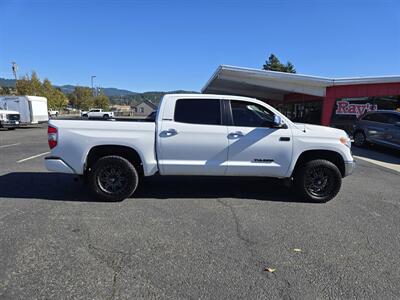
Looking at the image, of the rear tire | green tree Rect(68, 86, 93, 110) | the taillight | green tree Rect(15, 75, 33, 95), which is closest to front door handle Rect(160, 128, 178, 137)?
the taillight

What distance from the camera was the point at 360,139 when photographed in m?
15.3

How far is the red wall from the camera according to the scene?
59.7 ft

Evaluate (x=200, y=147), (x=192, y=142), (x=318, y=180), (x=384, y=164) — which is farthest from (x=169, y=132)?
(x=384, y=164)

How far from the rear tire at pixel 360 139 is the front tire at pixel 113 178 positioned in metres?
12.8

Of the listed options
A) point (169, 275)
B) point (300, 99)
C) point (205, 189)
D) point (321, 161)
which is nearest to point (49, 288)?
point (169, 275)

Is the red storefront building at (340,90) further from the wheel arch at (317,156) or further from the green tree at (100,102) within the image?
the green tree at (100,102)

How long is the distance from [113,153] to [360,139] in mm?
13111

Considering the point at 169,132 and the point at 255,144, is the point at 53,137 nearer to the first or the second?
the point at 169,132

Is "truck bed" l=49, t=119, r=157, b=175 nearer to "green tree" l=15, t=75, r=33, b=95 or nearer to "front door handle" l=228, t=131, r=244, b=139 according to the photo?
"front door handle" l=228, t=131, r=244, b=139

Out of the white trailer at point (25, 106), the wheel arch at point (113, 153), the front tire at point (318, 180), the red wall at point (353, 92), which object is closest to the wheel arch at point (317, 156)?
the front tire at point (318, 180)

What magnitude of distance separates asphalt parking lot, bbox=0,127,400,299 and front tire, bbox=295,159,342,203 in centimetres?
20

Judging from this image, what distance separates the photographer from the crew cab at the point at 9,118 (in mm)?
23078

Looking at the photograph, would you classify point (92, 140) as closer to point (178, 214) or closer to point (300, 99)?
point (178, 214)

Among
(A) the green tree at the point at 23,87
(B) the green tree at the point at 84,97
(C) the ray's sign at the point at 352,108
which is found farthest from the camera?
(B) the green tree at the point at 84,97
